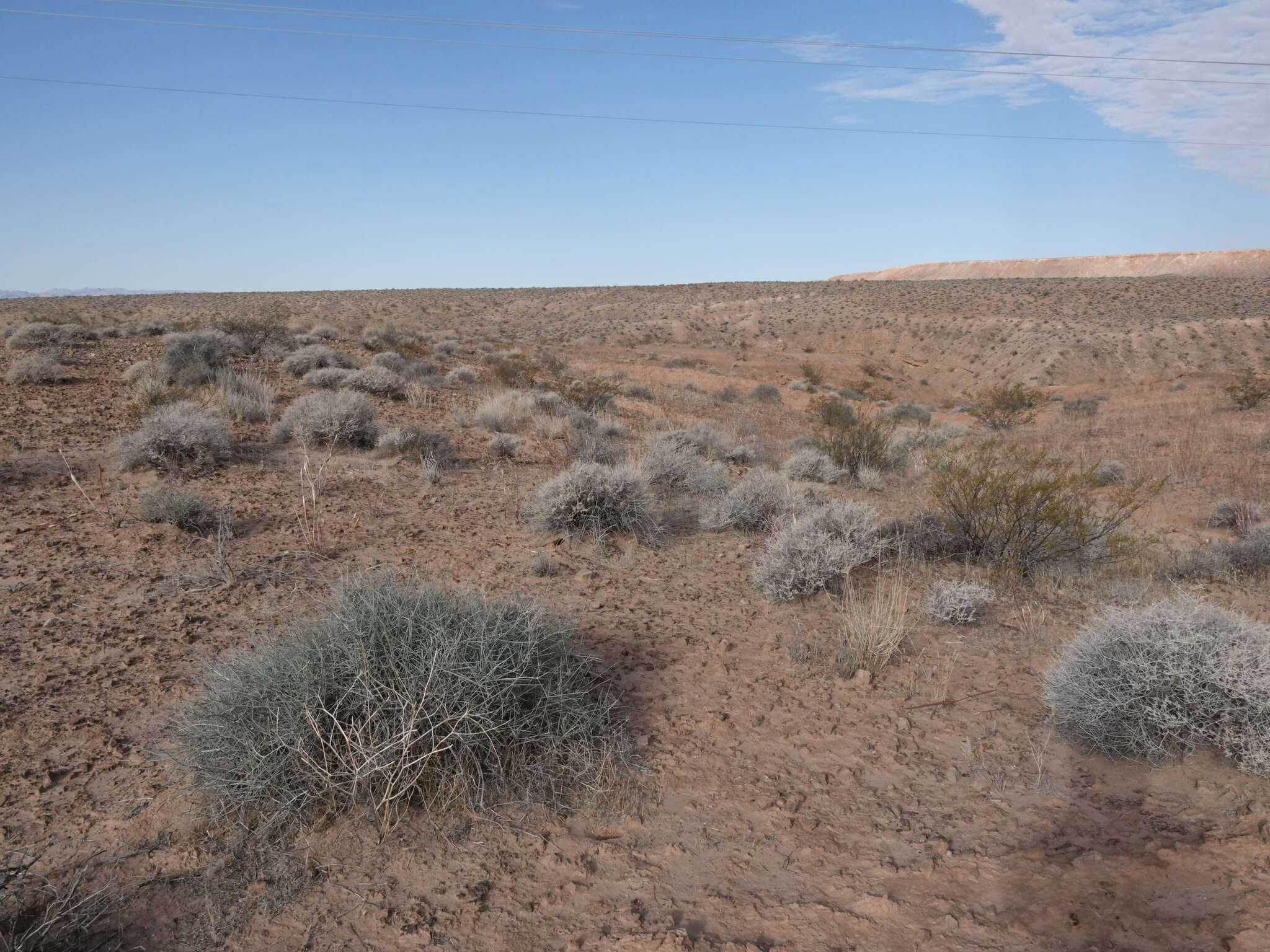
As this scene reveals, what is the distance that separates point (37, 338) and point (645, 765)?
16.3 metres

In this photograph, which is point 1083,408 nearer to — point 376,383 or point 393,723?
point 376,383

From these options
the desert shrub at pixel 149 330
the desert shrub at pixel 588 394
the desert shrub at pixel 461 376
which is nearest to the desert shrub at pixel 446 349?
the desert shrub at pixel 461 376

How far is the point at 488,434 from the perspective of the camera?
11117mm

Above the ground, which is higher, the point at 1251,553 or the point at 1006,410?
the point at 1251,553

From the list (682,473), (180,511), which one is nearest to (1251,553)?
(682,473)

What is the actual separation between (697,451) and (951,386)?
1120 inches

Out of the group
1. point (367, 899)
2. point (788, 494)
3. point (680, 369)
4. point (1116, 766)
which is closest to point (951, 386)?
point (680, 369)

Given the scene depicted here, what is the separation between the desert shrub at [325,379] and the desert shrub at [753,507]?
312 inches

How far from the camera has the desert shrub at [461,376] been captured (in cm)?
1569

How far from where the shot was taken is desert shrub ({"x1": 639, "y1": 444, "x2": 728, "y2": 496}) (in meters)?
8.73

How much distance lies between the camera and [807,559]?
5957mm

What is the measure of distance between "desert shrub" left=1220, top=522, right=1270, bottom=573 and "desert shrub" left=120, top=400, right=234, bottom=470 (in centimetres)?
1001

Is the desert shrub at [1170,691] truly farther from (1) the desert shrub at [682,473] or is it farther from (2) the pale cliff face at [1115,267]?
(2) the pale cliff face at [1115,267]

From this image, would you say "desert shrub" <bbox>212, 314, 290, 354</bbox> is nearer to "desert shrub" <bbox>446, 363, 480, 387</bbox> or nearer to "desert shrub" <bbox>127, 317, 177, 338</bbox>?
"desert shrub" <bbox>127, 317, 177, 338</bbox>
